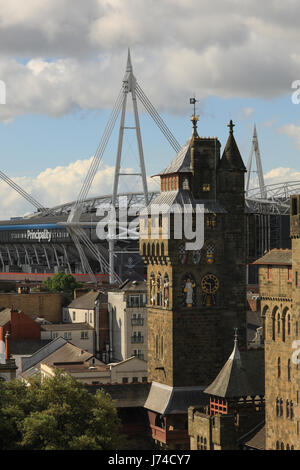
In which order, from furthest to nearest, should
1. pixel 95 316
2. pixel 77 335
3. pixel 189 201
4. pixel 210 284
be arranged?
pixel 95 316, pixel 77 335, pixel 189 201, pixel 210 284

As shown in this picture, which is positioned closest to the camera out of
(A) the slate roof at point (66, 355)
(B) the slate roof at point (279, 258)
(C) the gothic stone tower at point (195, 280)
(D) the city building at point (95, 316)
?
(B) the slate roof at point (279, 258)

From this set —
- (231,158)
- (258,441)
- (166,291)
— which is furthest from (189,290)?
(258,441)

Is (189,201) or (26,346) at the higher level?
(189,201)

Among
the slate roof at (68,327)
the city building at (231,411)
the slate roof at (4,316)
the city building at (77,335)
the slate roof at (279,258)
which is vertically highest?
the slate roof at (279,258)

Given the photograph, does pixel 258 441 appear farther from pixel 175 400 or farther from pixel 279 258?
pixel 279 258

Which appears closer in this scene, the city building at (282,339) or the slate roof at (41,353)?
the city building at (282,339)

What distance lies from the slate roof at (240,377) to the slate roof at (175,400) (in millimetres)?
5128

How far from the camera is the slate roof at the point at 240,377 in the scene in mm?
86938

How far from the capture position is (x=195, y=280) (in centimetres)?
9538

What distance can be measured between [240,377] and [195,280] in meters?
10.5

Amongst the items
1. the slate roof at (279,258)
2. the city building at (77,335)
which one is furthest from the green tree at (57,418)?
the city building at (77,335)

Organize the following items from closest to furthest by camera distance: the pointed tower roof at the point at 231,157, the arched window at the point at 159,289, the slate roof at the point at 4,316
A: the arched window at the point at 159,289 < the pointed tower roof at the point at 231,157 < the slate roof at the point at 4,316

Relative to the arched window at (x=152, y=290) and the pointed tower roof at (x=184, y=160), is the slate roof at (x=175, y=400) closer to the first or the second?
the arched window at (x=152, y=290)
